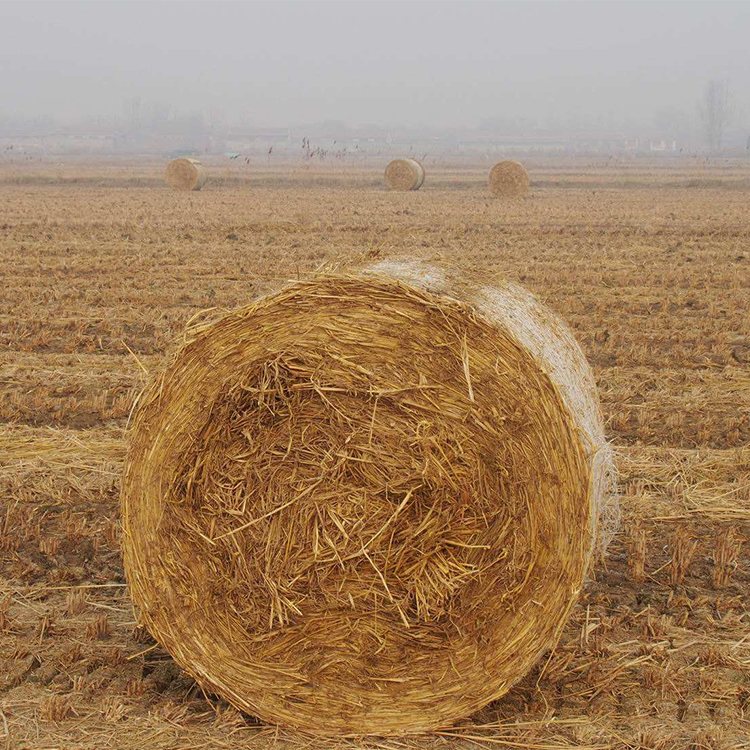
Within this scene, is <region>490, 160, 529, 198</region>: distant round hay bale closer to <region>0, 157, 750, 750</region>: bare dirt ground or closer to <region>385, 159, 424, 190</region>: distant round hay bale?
<region>385, 159, 424, 190</region>: distant round hay bale

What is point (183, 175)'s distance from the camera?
113 feet

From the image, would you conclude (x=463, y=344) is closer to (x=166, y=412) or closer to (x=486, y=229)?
(x=166, y=412)

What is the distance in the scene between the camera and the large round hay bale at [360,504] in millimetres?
3883

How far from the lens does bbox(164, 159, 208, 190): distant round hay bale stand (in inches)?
1356

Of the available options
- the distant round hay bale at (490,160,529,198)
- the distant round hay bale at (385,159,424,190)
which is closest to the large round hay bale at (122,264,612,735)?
the distant round hay bale at (490,160,529,198)

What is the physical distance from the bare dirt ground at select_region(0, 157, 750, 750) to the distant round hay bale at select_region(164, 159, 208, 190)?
1561 centimetres

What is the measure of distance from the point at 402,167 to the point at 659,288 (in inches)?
859

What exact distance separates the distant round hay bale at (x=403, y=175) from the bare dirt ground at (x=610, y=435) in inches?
597

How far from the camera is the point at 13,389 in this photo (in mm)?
8430

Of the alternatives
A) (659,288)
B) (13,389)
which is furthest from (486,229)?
(13,389)

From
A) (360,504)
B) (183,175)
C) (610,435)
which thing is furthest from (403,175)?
(360,504)

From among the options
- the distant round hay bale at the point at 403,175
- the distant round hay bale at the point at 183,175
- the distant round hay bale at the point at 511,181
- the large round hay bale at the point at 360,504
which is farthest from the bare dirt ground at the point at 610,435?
the distant round hay bale at the point at 183,175

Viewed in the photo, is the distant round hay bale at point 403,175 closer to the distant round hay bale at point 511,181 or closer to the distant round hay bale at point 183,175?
the distant round hay bale at point 511,181

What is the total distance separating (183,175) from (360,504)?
106ft
